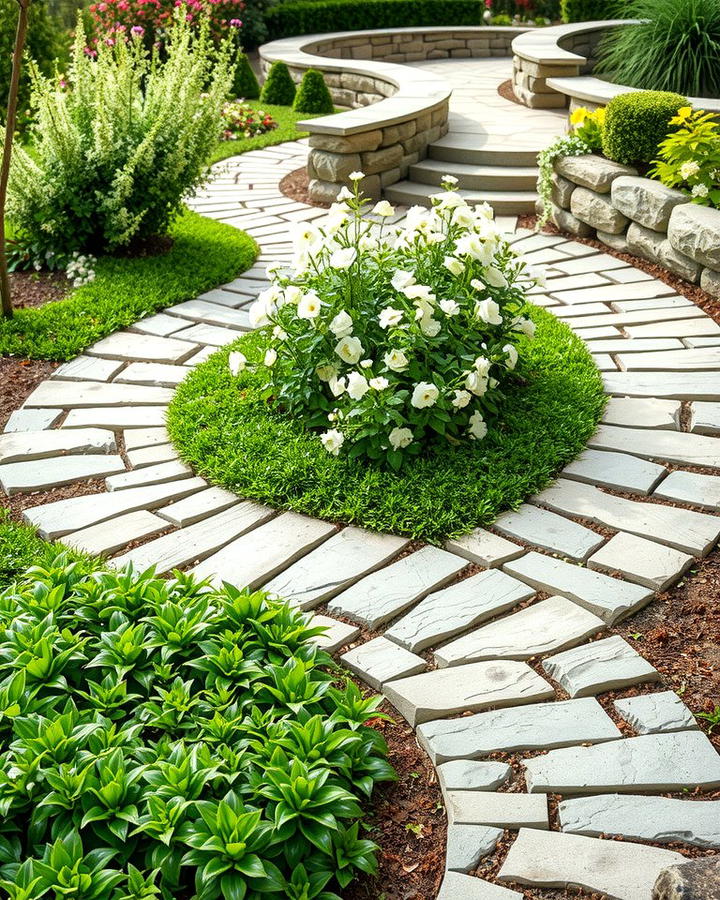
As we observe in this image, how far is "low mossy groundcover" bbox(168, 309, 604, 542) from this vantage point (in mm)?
3369

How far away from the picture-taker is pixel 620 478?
358 centimetres

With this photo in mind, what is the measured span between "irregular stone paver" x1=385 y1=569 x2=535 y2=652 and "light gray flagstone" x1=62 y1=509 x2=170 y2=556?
1020mm

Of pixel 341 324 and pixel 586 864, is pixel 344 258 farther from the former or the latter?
pixel 586 864

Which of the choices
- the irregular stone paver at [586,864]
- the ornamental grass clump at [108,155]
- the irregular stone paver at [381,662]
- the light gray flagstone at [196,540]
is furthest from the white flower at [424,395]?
the ornamental grass clump at [108,155]

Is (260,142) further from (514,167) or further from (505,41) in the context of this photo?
(505,41)

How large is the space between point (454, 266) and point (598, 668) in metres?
1.74

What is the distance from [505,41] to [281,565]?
39.8 feet

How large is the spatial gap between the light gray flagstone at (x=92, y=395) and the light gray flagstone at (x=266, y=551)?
1.23 m

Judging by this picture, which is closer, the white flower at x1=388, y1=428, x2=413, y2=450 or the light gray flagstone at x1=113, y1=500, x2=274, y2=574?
the light gray flagstone at x1=113, y1=500, x2=274, y2=574

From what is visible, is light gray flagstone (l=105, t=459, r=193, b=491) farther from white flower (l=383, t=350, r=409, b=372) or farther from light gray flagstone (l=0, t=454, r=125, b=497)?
white flower (l=383, t=350, r=409, b=372)

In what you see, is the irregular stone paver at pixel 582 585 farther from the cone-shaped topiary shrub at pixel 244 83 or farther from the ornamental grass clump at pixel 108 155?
the cone-shaped topiary shrub at pixel 244 83

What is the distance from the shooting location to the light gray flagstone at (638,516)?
3217 millimetres

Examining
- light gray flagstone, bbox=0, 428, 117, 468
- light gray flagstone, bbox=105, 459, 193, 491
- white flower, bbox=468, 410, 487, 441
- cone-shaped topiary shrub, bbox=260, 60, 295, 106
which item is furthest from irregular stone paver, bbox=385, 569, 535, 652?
cone-shaped topiary shrub, bbox=260, 60, 295, 106

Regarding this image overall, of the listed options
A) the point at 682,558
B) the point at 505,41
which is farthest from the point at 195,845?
the point at 505,41
